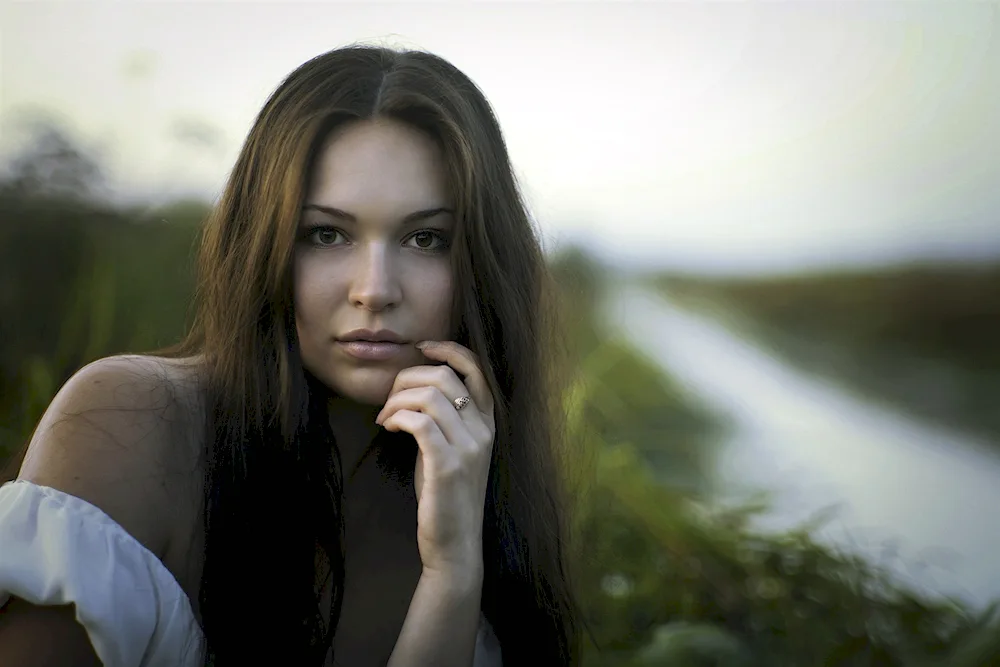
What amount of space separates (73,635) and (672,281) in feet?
6.76

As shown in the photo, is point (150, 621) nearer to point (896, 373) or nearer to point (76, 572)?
point (76, 572)

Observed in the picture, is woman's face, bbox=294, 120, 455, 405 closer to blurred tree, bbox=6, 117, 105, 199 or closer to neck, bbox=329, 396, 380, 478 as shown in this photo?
neck, bbox=329, 396, 380, 478

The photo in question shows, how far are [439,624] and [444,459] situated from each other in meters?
0.27

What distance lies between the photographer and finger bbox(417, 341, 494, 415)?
4.98 ft

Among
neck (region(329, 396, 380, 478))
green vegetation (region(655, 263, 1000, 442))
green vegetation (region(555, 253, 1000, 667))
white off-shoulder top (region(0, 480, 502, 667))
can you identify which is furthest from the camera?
green vegetation (region(655, 263, 1000, 442))

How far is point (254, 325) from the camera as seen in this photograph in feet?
4.90

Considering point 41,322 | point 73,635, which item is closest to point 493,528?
point 73,635

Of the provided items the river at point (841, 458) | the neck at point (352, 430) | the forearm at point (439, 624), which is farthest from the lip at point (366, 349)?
the river at point (841, 458)

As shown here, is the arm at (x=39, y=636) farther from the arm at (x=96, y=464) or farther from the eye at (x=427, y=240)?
the eye at (x=427, y=240)

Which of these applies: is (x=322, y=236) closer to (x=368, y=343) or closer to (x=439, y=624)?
(x=368, y=343)

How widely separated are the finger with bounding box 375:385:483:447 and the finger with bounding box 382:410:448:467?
2 cm

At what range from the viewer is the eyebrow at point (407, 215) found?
1.41 meters

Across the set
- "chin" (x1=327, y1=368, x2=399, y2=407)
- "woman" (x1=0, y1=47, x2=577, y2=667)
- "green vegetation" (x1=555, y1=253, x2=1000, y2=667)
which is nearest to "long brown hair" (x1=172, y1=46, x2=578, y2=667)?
"woman" (x1=0, y1=47, x2=577, y2=667)

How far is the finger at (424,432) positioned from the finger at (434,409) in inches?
0.6
